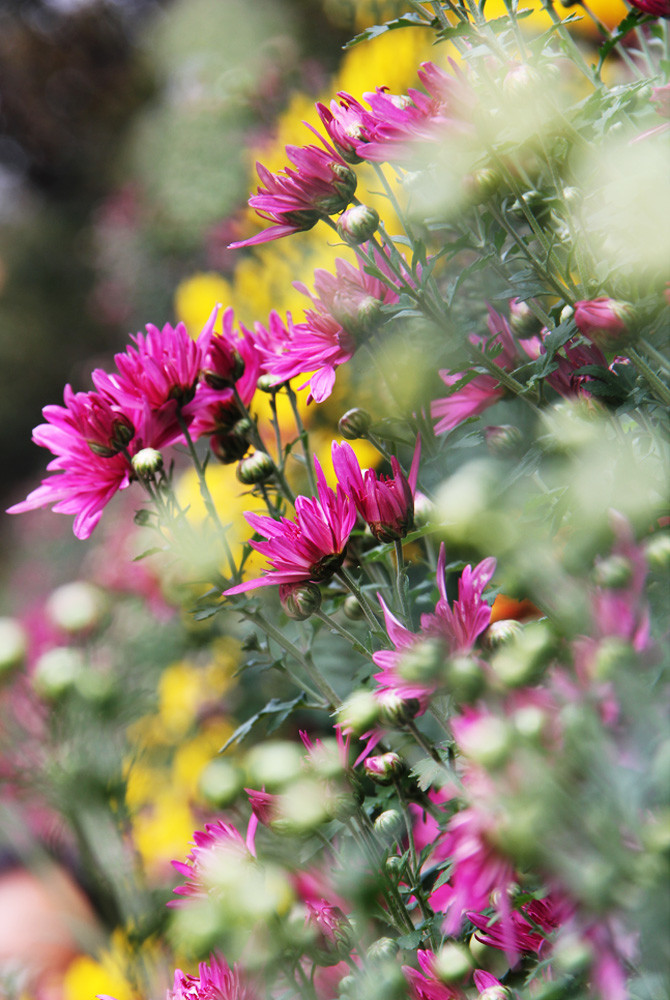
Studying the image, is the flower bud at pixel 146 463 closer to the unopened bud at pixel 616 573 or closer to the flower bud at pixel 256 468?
the flower bud at pixel 256 468

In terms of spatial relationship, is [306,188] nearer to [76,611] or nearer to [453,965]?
[76,611]

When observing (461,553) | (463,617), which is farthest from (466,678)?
(461,553)

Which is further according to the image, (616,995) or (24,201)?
(24,201)

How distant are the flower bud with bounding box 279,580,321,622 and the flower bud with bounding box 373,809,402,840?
0.41 ft

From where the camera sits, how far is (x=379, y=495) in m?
0.43

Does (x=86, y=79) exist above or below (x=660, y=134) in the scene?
above

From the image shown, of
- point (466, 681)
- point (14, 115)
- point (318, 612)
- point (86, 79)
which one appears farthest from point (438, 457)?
point (14, 115)

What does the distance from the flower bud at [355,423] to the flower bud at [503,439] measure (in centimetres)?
8

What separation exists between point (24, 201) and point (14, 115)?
0.51 meters

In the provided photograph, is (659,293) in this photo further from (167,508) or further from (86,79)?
(86,79)

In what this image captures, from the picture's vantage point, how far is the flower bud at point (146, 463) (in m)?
0.50

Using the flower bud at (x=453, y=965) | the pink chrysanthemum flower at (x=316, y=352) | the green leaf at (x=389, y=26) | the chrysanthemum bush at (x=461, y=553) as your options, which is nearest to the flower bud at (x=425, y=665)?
the chrysanthemum bush at (x=461, y=553)

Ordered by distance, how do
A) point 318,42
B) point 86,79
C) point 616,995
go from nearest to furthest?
point 616,995 < point 318,42 < point 86,79

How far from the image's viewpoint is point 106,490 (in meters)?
0.55
